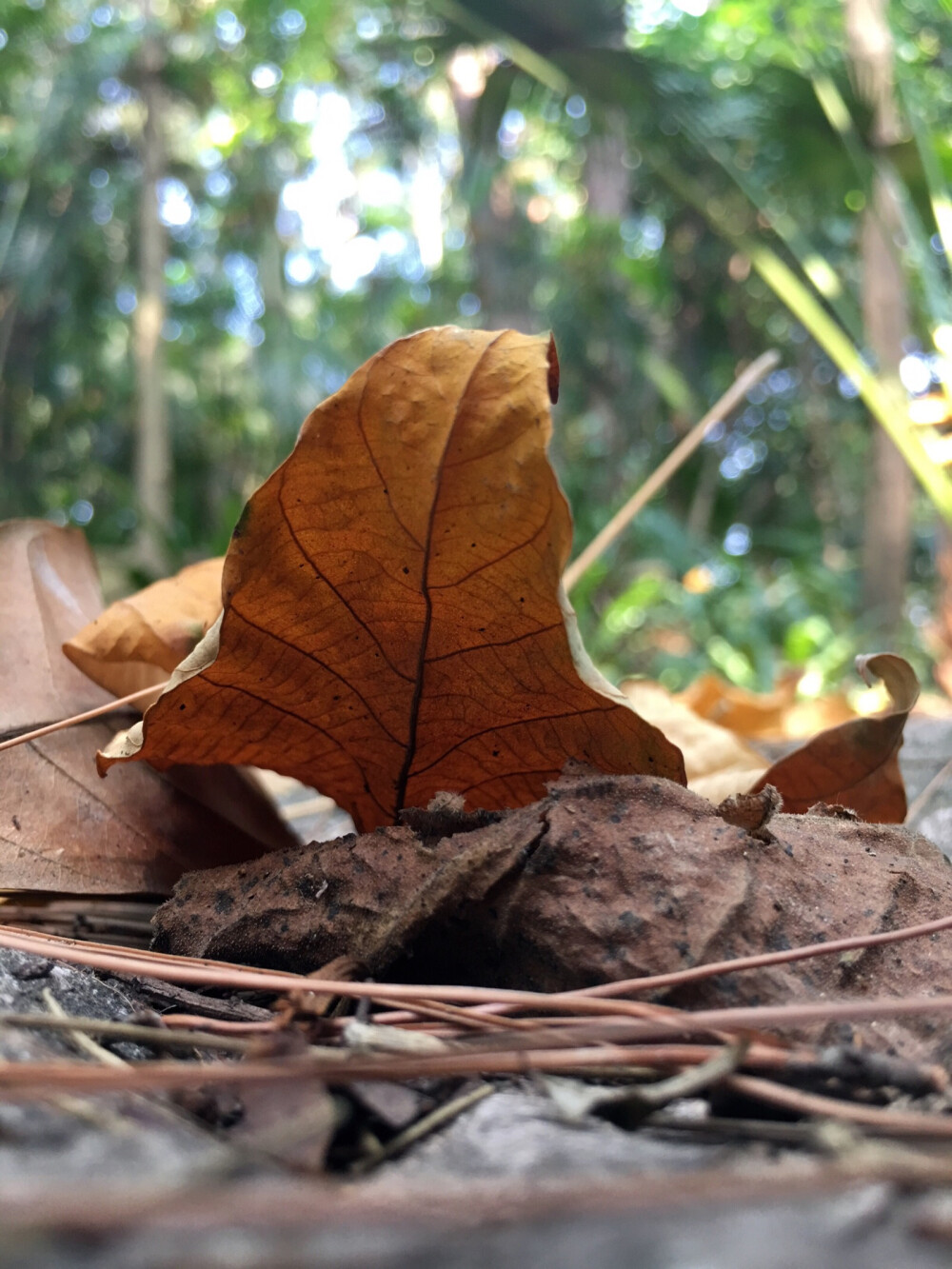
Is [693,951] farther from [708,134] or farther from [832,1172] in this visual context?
[708,134]

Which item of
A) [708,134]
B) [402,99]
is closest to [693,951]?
[708,134]

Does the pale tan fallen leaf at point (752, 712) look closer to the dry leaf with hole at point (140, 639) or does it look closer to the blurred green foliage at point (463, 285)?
the dry leaf with hole at point (140, 639)

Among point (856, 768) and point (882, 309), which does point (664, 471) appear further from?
point (882, 309)

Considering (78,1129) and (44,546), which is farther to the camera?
(44,546)

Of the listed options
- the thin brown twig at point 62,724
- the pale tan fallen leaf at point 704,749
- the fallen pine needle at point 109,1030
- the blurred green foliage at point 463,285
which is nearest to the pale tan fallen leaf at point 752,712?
the pale tan fallen leaf at point 704,749

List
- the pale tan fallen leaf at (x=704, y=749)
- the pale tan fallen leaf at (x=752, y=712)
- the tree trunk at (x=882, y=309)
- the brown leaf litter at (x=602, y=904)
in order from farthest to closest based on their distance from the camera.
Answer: the tree trunk at (x=882, y=309), the pale tan fallen leaf at (x=752, y=712), the pale tan fallen leaf at (x=704, y=749), the brown leaf litter at (x=602, y=904)

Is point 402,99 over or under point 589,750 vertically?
over
